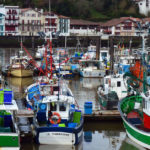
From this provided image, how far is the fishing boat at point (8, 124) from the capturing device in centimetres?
1364

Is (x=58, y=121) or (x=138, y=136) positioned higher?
(x=58, y=121)

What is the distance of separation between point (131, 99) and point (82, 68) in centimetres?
1653

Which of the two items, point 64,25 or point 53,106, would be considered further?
point 64,25

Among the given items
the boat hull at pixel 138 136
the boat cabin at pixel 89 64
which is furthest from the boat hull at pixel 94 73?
the boat hull at pixel 138 136

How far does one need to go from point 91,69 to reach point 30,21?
1970 inches

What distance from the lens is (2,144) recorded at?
1367 centimetres

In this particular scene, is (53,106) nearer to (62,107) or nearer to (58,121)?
(62,107)

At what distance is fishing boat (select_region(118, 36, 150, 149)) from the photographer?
1579cm

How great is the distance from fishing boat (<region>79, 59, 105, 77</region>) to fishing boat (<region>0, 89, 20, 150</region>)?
19.3m

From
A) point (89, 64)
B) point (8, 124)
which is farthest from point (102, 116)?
point (89, 64)

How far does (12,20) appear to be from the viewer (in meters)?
80.9

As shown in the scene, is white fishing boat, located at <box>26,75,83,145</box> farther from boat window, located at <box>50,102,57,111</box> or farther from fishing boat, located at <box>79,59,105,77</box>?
fishing boat, located at <box>79,59,105,77</box>

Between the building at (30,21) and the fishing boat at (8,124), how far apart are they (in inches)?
2665

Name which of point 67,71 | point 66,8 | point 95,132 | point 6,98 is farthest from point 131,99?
point 66,8
